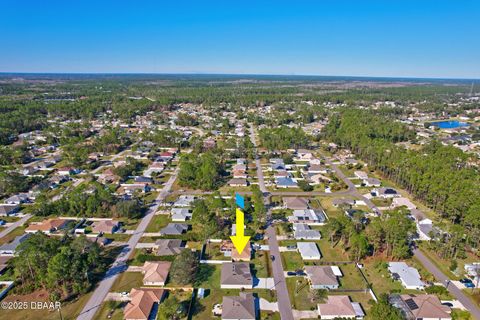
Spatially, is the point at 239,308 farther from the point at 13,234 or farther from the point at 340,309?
the point at 13,234

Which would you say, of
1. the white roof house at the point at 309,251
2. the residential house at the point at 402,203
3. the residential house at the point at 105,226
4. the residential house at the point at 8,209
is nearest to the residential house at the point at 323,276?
the white roof house at the point at 309,251

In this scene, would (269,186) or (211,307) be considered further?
(269,186)

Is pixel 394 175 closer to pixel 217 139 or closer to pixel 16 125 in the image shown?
pixel 217 139

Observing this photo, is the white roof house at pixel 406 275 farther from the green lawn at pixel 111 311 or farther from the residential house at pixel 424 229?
the green lawn at pixel 111 311

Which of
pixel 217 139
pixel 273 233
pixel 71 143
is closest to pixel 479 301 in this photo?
pixel 273 233

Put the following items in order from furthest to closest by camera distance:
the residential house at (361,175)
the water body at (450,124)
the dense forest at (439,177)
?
the water body at (450,124)
the residential house at (361,175)
the dense forest at (439,177)

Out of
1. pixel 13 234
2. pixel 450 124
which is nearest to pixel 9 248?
pixel 13 234

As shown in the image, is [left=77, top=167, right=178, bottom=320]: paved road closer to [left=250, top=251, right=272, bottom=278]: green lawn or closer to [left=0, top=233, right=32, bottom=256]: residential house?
[left=0, top=233, right=32, bottom=256]: residential house
